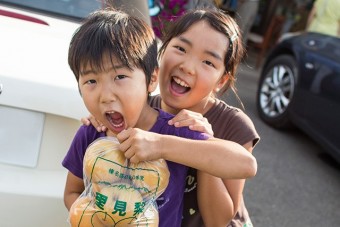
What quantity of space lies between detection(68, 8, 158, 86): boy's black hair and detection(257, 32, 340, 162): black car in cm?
327

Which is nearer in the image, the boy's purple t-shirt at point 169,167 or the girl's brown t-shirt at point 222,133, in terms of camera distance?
the boy's purple t-shirt at point 169,167

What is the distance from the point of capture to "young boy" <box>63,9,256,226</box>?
1.32 metres

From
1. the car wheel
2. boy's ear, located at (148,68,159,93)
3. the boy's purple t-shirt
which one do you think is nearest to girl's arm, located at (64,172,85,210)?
the boy's purple t-shirt

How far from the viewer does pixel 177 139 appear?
4.39 feet

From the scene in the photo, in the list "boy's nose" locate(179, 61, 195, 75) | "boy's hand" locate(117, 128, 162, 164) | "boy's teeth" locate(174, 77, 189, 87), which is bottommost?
"boy's hand" locate(117, 128, 162, 164)

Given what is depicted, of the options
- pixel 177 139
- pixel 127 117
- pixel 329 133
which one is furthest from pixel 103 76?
pixel 329 133

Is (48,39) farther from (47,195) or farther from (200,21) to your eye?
(200,21)

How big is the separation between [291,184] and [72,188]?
320 centimetres

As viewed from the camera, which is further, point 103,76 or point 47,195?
point 47,195

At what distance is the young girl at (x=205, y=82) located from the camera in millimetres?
1564

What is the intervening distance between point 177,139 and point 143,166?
4.7 inches

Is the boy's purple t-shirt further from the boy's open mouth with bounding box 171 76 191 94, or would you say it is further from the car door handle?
the car door handle

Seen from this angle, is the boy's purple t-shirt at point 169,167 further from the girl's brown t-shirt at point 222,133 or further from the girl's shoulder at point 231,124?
the girl's shoulder at point 231,124

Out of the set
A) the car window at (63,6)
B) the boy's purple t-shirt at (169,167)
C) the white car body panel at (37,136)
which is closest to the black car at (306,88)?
the car window at (63,6)
